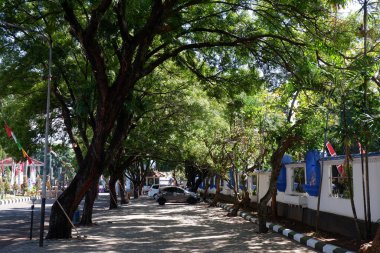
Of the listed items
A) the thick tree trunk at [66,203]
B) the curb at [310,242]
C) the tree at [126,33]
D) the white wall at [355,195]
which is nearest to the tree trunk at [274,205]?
the white wall at [355,195]

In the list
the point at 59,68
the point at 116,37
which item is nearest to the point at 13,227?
the point at 59,68

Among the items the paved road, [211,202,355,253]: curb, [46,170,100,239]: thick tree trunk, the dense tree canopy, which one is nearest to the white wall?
the dense tree canopy

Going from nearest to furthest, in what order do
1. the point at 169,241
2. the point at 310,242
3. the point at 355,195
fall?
1. the point at 310,242
2. the point at 169,241
3. the point at 355,195

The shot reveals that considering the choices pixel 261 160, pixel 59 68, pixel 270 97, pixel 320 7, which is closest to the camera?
pixel 320 7

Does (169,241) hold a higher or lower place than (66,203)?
lower

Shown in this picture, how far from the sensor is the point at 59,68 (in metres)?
15.6

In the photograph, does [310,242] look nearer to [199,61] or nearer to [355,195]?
[355,195]

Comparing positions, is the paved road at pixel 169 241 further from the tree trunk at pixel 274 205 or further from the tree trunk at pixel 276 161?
the tree trunk at pixel 274 205

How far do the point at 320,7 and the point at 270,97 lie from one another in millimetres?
7156

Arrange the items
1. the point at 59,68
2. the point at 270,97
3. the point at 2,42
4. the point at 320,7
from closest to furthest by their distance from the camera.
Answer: the point at 320,7 < the point at 2,42 < the point at 59,68 < the point at 270,97

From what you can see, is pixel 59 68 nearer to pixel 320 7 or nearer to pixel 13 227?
pixel 13 227

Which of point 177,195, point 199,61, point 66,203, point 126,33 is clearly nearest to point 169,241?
point 66,203

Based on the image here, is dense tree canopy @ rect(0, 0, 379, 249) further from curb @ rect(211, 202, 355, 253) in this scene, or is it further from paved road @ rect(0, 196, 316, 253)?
curb @ rect(211, 202, 355, 253)

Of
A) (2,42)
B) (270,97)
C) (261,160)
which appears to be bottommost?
(261,160)
